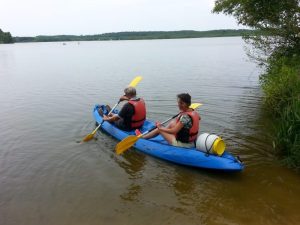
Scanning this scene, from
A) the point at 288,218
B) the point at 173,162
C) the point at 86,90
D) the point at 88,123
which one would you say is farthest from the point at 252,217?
the point at 86,90

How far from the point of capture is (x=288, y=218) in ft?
17.5

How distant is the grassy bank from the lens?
7102 millimetres

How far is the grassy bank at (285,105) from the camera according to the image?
7102mm

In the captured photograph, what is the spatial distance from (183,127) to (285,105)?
13.0 feet

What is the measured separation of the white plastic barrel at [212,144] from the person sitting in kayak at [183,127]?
28 cm

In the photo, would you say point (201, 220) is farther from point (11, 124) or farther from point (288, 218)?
point (11, 124)

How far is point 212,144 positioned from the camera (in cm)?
680

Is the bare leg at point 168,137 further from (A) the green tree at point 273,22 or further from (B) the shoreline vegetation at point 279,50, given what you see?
(A) the green tree at point 273,22

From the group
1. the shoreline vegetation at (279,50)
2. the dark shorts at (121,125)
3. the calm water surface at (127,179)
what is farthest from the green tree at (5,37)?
the dark shorts at (121,125)

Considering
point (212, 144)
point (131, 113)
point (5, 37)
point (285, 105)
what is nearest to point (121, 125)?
point (131, 113)

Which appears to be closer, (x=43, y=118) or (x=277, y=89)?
(x=277, y=89)

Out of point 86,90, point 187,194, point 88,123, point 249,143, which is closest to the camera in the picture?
point 187,194

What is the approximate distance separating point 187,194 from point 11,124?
7.00 metres

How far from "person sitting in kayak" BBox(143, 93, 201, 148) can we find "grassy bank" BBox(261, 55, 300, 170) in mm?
1842
